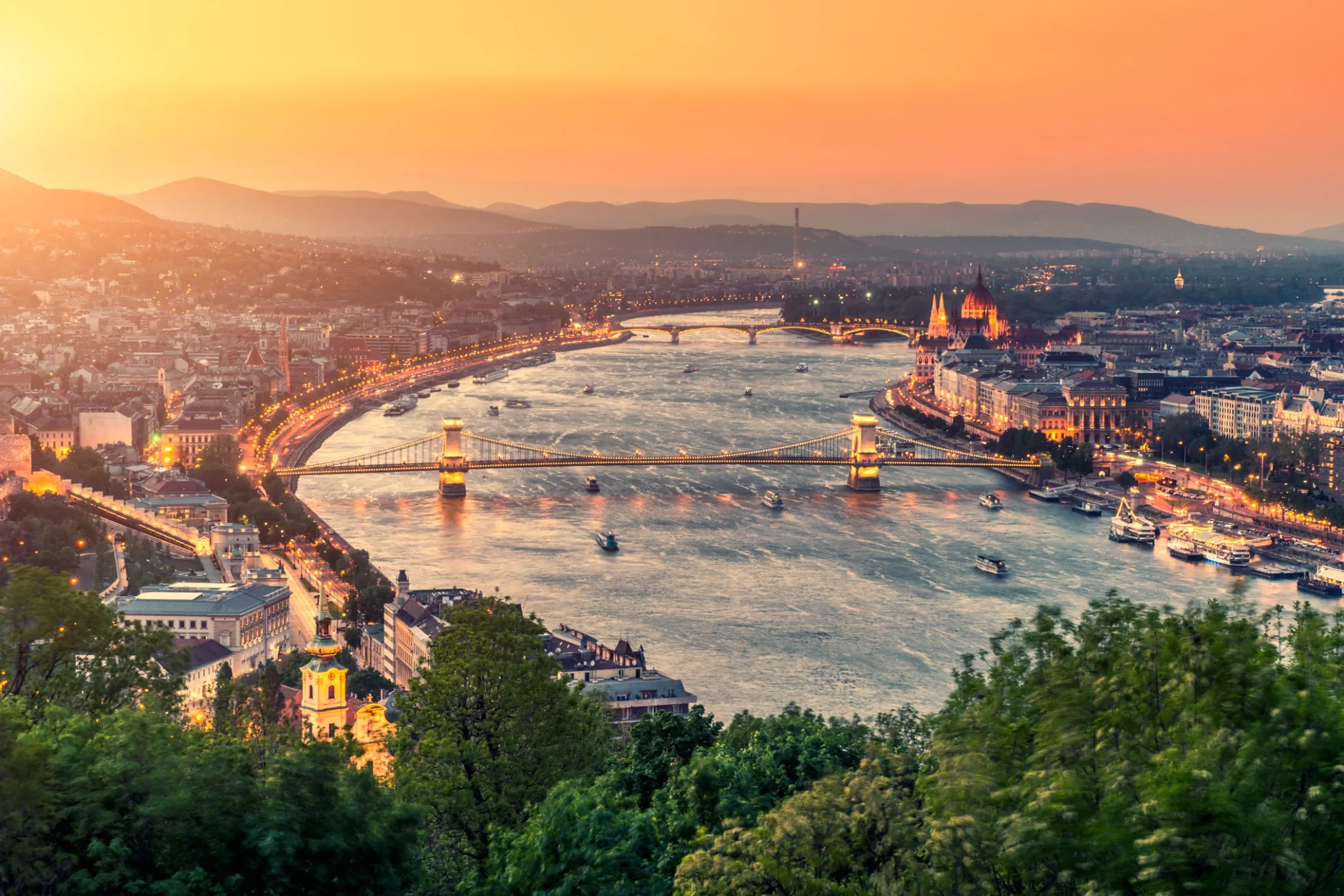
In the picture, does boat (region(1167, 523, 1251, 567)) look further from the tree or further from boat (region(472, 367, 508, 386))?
boat (region(472, 367, 508, 386))

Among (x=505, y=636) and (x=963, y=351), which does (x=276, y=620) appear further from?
(x=963, y=351)

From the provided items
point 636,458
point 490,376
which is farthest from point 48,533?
point 490,376

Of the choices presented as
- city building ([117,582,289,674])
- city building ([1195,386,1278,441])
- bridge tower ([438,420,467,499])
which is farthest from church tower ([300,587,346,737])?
city building ([1195,386,1278,441])

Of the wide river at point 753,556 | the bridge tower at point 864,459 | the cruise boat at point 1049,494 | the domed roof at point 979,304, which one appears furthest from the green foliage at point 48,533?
the domed roof at point 979,304

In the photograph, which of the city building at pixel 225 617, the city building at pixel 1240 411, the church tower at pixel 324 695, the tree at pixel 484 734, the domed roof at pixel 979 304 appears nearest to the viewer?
the tree at pixel 484 734

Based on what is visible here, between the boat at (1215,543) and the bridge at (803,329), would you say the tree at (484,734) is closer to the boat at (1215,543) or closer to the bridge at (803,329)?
the boat at (1215,543)

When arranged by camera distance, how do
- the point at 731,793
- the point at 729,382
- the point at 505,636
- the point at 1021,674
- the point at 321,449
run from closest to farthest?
1. the point at 1021,674
2. the point at 731,793
3. the point at 505,636
4. the point at 321,449
5. the point at 729,382

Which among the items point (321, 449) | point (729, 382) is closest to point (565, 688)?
point (321, 449)
